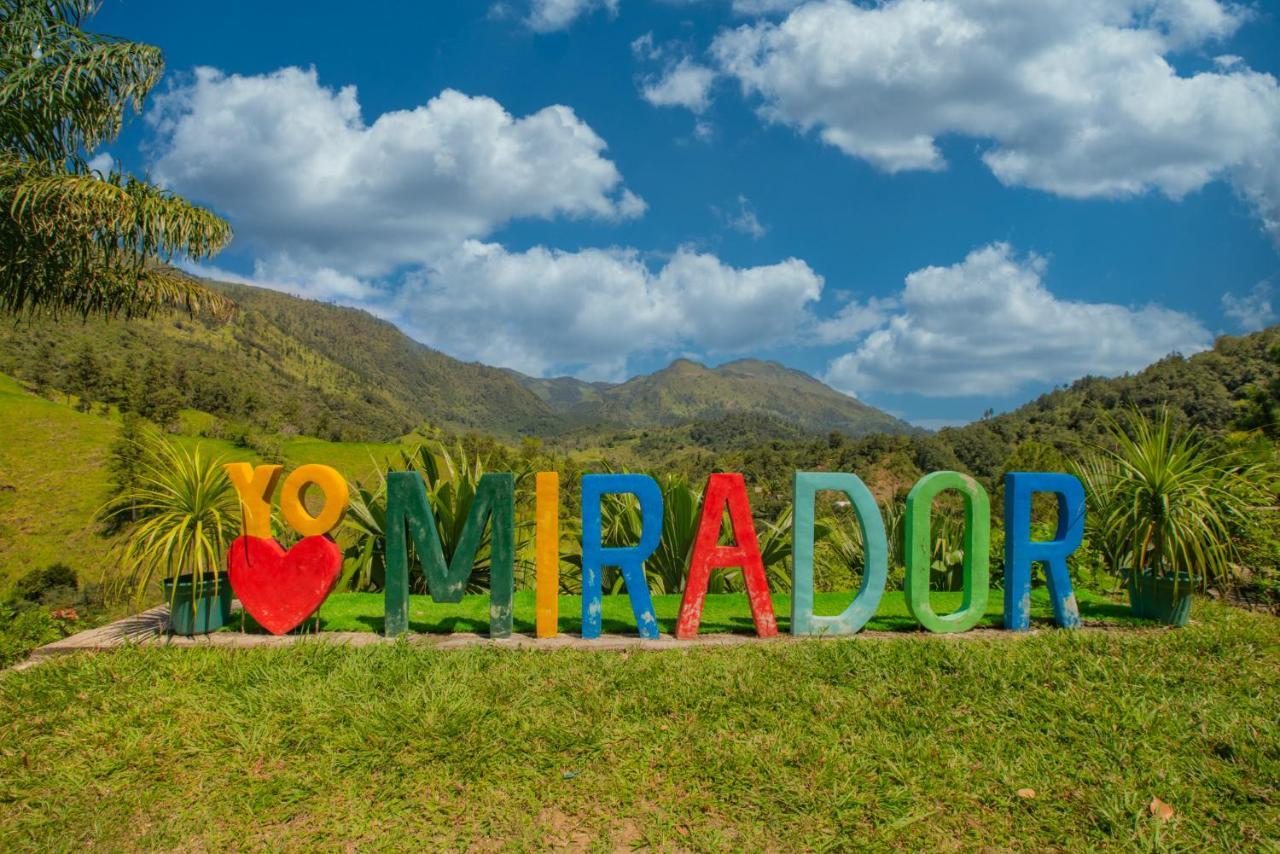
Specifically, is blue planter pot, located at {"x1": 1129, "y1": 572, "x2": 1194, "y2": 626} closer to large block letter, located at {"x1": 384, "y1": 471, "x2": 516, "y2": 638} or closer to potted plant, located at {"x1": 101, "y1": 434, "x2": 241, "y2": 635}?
large block letter, located at {"x1": 384, "y1": 471, "x2": 516, "y2": 638}

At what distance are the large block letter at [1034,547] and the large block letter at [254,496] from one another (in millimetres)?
6053

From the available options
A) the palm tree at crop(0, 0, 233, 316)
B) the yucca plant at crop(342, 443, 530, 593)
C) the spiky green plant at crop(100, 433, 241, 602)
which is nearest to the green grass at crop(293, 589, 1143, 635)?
the yucca plant at crop(342, 443, 530, 593)

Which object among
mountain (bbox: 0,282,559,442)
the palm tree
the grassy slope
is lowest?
the grassy slope

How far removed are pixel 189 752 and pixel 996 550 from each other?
8.37m

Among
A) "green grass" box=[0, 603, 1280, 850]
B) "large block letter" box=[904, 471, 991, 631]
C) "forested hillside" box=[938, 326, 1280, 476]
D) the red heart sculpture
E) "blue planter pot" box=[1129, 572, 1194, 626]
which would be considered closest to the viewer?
"green grass" box=[0, 603, 1280, 850]

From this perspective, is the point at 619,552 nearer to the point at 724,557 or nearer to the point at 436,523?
the point at 724,557

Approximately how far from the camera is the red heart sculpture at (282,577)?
5.34 meters

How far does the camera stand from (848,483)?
222 inches

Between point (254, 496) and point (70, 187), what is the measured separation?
15.9 feet

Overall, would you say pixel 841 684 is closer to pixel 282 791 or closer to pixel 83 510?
pixel 282 791

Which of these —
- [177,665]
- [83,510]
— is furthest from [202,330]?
[177,665]

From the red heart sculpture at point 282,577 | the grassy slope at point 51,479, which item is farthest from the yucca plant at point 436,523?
→ the grassy slope at point 51,479

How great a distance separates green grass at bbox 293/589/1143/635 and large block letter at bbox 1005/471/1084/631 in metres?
0.25

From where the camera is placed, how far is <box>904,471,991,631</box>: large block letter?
558 centimetres
